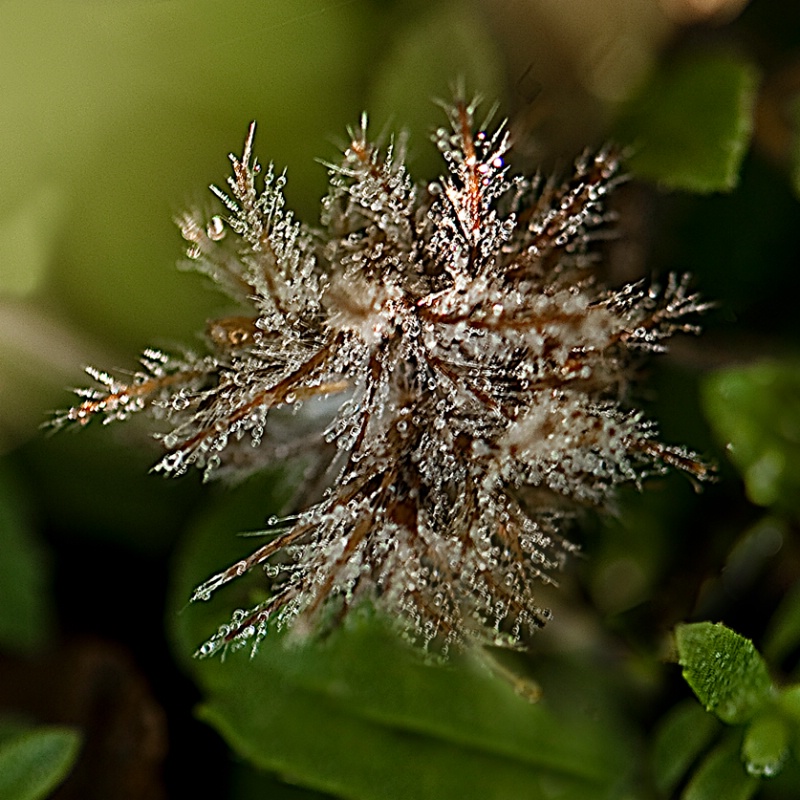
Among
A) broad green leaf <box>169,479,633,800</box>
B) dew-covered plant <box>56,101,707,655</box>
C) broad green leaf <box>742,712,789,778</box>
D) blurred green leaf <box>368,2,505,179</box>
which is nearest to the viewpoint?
dew-covered plant <box>56,101,707,655</box>

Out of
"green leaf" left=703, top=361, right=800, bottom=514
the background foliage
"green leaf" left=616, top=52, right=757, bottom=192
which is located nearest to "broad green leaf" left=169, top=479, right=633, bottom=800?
the background foliage

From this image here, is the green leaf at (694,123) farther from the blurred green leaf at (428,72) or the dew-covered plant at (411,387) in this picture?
the dew-covered plant at (411,387)

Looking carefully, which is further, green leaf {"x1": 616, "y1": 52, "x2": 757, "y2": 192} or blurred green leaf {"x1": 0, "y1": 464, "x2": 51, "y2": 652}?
blurred green leaf {"x1": 0, "y1": 464, "x2": 51, "y2": 652}

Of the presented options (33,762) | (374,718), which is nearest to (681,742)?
(374,718)

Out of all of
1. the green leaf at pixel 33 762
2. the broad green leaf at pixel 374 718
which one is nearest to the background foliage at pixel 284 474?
the broad green leaf at pixel 374 718

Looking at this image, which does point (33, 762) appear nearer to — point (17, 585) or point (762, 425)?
point (17, 585)

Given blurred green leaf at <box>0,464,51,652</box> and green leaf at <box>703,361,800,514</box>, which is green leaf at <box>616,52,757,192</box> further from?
blurred green leaf at <box>0,464,51,652</box>
